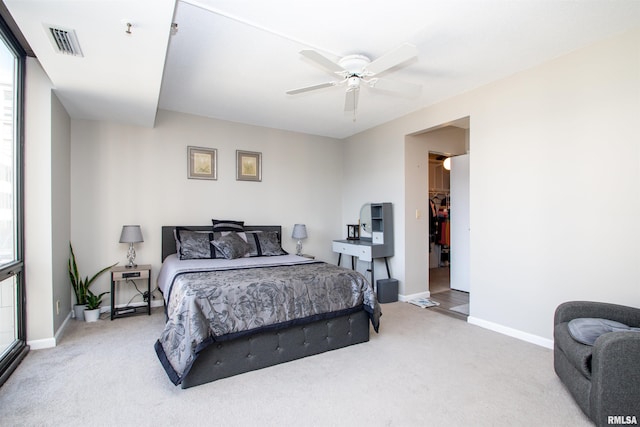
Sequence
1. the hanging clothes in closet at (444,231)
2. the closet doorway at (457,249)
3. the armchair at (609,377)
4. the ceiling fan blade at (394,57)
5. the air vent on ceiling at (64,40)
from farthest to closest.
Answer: the hanging clothes in closet at (444,231) < the closet doorway at (457,249) < the ceiling fan blade at (394,57) < the air vent on ceiling at (64,40) < the armchair at (609,377)

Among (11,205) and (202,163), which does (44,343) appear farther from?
(202,163)

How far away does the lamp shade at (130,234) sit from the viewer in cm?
387

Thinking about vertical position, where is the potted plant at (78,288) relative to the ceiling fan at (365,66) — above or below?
below

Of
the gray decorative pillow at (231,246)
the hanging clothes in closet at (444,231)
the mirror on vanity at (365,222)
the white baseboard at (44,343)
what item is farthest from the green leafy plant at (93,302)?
the hanging clothes in closet at (444,231)

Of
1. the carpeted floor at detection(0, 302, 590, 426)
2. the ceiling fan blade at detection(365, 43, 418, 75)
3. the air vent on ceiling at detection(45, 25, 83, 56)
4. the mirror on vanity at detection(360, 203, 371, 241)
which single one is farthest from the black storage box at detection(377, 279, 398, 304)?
the air vent on ceiling at detection(45, 25, 83, 56)

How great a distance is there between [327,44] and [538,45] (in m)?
1.84

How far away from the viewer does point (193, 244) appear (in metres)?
3.98

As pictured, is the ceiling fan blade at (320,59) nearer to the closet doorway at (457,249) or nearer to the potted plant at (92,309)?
the closet doorway at (457,249)

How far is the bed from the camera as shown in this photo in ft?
7.47

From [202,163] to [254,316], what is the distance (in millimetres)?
2918

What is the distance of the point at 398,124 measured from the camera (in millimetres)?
4684

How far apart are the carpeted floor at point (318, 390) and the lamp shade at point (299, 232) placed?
7.67ft

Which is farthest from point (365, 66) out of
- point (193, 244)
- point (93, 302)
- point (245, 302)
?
point (93, 302)

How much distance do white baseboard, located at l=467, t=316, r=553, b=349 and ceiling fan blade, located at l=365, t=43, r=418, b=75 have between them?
9.42 ft
